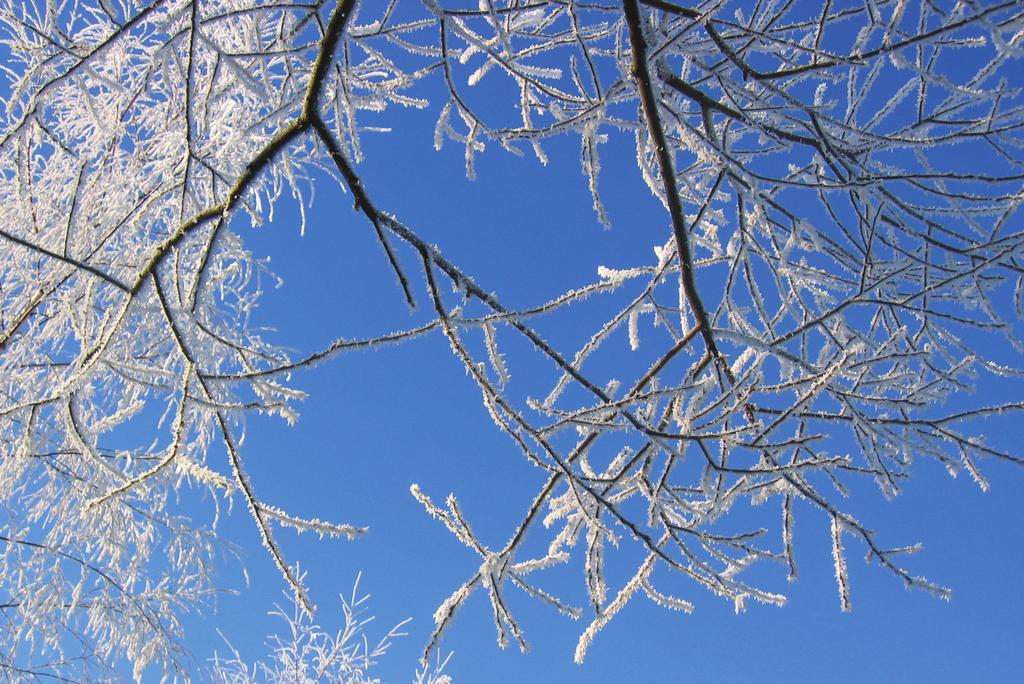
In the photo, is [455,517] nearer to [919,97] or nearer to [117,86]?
[117,86]

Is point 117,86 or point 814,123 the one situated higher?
point 814,123

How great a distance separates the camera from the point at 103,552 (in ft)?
12.2

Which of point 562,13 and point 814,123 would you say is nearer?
point 814,123

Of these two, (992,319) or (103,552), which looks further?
(103,552)

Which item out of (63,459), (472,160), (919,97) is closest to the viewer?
(919,97)

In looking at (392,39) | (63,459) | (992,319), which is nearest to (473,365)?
(392,39)

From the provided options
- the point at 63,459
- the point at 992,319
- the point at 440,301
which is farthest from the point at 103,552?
the point at 992,319

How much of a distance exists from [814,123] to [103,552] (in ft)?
12.0

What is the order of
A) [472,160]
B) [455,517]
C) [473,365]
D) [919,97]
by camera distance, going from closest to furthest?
[473,365]
[455,517]
[919,97]
[472,160]

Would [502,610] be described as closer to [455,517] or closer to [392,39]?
[455,517]

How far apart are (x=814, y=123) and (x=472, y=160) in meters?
0.96

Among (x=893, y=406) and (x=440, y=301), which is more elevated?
(x=893, y=406)

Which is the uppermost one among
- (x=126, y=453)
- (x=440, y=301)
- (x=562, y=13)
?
(x=562, y=13)

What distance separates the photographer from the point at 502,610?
5.31 feet
